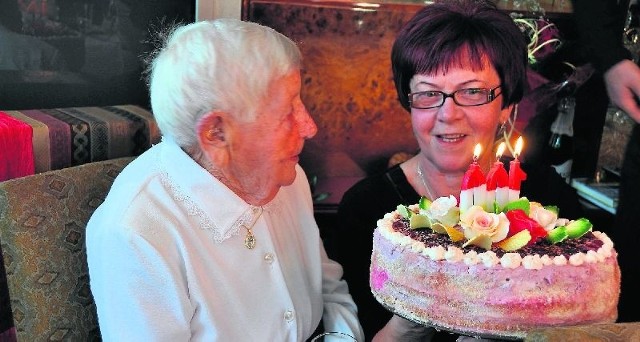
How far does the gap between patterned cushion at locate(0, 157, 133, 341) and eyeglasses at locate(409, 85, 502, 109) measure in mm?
816

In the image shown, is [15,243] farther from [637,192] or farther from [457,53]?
[637,192]

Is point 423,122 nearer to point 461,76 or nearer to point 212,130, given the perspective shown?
point 461,76

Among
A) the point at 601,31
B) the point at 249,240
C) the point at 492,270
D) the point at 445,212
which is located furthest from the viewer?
the point at 601,31

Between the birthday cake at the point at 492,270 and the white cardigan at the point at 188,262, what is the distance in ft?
1.05

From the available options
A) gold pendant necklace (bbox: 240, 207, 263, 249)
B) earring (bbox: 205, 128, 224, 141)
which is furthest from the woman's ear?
gold pendant necklace (bbox: 240, 207, 263, 249)

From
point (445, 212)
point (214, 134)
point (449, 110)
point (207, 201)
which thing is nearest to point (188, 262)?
point (207, 201)

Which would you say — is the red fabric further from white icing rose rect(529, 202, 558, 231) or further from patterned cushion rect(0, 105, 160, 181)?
white icing rose rect(529, 202, 558, 231)

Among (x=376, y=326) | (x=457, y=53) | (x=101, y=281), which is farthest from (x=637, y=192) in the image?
(x=101, y=281)

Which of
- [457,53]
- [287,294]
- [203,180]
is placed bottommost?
[287,294]

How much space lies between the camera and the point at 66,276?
1.42 metres

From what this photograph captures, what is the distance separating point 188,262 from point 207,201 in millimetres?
129

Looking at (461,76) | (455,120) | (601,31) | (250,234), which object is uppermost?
(601,31)

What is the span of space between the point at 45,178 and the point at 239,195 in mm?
401

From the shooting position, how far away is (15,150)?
1.54m
